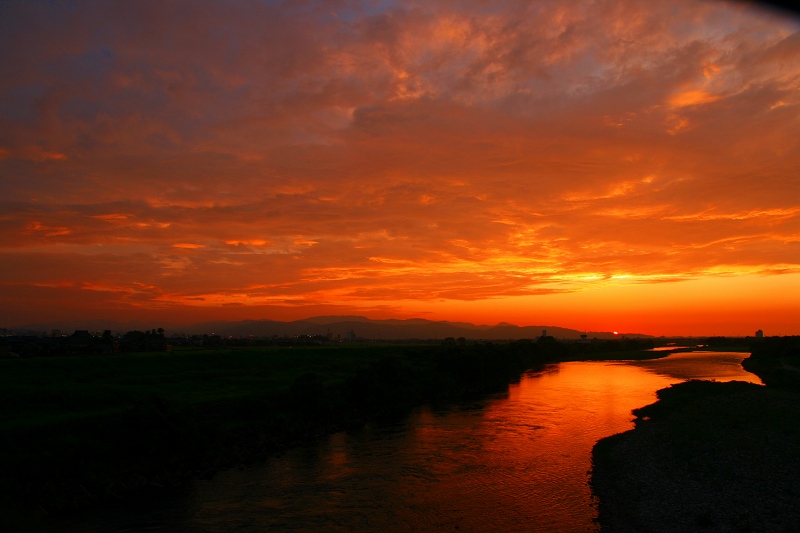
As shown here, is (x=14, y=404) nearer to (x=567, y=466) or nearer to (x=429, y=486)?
(x=429, y=486)

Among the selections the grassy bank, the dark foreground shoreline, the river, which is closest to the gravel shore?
the dark foreground shoreline

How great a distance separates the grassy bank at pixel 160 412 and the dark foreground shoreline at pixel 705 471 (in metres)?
14.4

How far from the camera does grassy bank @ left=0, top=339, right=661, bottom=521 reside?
56.8ft

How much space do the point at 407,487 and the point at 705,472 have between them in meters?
10.5

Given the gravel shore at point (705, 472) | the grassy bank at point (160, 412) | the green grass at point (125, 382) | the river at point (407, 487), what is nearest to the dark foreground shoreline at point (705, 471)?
the gravel shore at point (705, 472)

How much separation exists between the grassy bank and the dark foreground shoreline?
14.4 metres

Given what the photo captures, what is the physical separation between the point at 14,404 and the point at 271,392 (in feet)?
41.8

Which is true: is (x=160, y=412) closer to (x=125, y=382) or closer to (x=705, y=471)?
(x=125, y=382)

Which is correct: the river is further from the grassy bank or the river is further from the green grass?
the green grass

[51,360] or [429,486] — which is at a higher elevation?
[51,360]

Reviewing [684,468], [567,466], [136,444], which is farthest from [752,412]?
[136,444]

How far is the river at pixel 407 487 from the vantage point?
14664 mm

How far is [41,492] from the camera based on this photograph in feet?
53.2

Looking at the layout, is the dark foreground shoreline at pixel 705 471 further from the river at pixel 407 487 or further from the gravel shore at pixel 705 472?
the river at pixel 407 487
